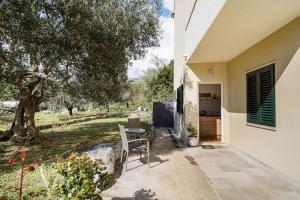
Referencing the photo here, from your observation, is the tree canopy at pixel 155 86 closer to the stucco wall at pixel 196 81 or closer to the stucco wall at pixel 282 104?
the stucco wall at pixel 196 81

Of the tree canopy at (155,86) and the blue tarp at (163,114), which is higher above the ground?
the tree canopy at (155,86)

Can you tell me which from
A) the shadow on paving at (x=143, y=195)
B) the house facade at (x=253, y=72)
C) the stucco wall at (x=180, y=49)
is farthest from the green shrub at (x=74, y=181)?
the stucco wall at (x=180, y=49)

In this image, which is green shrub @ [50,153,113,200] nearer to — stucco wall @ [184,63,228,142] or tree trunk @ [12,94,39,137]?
stucco wall @ [184,63,228,142]

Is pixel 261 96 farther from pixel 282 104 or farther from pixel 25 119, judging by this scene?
pixel 25 119

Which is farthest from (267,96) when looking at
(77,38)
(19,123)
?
(19,123)

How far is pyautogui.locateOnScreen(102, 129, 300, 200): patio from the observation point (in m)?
4.30

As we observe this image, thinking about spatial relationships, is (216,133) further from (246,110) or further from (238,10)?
(238,10)

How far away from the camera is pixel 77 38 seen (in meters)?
6.49

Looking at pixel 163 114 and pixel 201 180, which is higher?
pixel 163 114

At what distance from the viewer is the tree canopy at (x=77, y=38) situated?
5.65m

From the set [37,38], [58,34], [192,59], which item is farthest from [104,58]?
[192,59]

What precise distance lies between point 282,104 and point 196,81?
4.12 m

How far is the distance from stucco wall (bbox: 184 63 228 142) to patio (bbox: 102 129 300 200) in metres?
2.38

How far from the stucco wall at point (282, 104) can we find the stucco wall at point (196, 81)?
188cm
